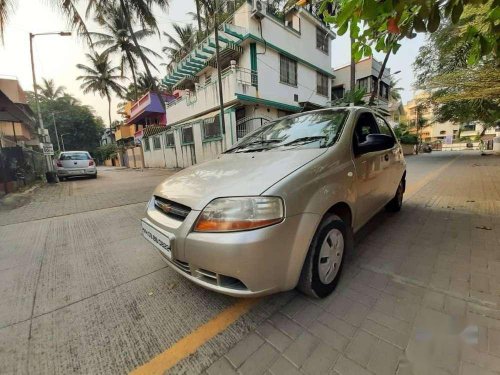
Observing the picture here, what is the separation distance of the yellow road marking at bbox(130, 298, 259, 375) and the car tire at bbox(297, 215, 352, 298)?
1.64 feet

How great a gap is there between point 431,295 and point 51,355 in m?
2.80

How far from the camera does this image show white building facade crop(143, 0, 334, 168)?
11867mm

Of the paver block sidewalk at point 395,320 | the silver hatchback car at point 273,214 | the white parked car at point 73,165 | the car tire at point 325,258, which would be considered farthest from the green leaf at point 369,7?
the white parked car at point 73,165

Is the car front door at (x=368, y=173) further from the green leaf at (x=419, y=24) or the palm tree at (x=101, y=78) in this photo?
the palm tree at (x=101, y=78)

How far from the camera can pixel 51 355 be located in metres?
1.58

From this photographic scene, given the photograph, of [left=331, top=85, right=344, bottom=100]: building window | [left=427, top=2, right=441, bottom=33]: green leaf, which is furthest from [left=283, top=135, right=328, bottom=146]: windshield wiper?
[left=331, top=85, right=344, bottom=100]: building window

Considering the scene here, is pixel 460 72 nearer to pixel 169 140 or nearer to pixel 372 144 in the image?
pixel 372 144

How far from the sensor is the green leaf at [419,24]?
77.0 inches

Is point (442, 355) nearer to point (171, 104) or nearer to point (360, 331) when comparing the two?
point (360, 331)

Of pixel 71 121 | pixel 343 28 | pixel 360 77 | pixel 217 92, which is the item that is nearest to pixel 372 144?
pixel 343 28

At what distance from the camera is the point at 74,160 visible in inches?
490

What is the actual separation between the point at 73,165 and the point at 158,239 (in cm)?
1332

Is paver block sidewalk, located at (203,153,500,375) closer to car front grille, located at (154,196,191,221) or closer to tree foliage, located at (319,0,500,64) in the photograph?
car front grille, located at (154,196,191,221)

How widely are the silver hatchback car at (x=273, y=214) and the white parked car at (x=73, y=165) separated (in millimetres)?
12863
